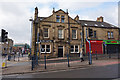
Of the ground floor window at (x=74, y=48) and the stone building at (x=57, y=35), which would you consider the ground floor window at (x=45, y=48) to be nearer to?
the stone building at (x=57, y=35)

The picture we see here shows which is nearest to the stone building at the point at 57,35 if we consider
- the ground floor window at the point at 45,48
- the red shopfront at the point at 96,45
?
the ground floor window at the point at 45,48

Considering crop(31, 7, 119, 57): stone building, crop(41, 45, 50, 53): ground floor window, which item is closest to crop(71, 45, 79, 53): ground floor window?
crop(31, 7, 119, 57): stone building

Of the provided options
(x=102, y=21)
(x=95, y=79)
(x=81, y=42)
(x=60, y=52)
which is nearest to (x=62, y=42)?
(x=60, y=52)

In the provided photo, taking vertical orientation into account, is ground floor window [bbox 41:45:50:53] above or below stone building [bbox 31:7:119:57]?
below

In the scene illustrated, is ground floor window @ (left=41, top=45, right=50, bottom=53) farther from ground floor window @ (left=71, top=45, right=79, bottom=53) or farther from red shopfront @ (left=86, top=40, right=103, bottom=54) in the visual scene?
red shopfront @ (left=86, top=40, right=103, bottom=54)

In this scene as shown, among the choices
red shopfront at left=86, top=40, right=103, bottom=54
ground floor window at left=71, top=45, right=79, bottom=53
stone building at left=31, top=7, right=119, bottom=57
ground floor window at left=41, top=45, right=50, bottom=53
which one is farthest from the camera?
red shopfront at left=86, top=40, right=103, bottom=54

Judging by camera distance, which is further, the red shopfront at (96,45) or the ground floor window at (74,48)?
the red shopfront at (96,45)

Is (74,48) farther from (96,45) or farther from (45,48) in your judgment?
(45,48)

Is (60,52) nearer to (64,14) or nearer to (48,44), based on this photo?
(48,44)

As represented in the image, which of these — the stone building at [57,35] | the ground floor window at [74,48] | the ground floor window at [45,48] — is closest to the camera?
the ground floor window at [45,48]

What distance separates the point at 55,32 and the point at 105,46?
48.3 feet

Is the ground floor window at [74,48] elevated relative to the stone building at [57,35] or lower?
lower

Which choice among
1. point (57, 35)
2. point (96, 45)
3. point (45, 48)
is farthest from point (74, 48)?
point (45, 48)

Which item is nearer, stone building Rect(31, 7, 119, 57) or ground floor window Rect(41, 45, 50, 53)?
ground floor window Rect(41, 45, 50, 53)
